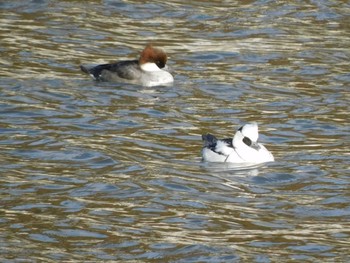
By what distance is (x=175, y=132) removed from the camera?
56.4 feet

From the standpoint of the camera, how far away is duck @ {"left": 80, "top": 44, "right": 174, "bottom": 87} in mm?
20391

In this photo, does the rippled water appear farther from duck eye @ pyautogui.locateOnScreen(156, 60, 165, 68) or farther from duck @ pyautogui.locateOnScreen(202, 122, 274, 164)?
duck eye @ pyautogui.locateOnScreen(156, 60, 165, 68)

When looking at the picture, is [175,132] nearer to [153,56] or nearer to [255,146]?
[255,146]

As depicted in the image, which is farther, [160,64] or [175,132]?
[160,64]

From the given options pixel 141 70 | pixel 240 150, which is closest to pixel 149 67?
pixel 141 70

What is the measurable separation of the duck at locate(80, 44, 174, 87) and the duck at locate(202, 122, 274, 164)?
5.11m

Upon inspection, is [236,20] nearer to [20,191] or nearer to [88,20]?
[88,20]

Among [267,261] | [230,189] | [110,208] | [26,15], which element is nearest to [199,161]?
[230,189]

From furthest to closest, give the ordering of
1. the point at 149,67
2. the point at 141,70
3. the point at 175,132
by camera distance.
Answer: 1. the point at 149,67
2. the point at 141,70
3. the point at 175,132

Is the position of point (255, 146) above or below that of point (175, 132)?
above

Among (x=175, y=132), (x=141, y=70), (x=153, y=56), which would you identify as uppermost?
(x=153, y=56)

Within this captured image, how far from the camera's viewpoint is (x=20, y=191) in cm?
1373

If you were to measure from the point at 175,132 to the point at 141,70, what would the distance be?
3.78 metres

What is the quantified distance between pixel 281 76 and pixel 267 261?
979 centimetres
